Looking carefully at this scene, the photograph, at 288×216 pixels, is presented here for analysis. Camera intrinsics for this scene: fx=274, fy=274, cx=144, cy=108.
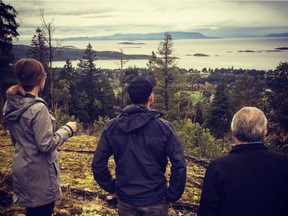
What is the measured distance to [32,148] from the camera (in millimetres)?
3014

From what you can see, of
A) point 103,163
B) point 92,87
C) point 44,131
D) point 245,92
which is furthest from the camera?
point 245,92

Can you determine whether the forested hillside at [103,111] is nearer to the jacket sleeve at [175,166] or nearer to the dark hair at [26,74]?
the jacket sleeve at [175,166]

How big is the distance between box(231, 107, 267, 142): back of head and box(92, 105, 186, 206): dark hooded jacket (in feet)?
2.27

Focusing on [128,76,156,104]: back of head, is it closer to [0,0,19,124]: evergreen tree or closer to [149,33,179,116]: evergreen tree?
[0,0,19,124]: evergreen tree

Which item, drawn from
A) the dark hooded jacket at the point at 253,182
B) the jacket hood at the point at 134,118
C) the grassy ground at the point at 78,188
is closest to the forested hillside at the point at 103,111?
the grassy ground at the point at 78,188

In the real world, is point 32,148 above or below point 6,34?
below

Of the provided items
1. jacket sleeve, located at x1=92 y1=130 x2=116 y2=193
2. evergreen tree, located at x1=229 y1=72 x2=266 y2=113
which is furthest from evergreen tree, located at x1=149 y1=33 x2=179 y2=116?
jacket sleeve, located at x1=92 y1=130 x2=116 y2=193

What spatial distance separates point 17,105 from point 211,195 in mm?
2294

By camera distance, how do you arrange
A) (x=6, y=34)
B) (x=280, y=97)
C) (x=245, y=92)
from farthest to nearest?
(x=245, y=92) → (x=6, y=34) → (x=280, y=97)

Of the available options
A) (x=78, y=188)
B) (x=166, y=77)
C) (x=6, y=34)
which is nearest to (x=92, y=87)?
(x=166, y=77)

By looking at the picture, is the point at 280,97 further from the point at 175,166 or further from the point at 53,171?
the point at 53,171

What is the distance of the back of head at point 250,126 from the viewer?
2.71 m

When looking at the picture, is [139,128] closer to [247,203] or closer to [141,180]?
[141,180]

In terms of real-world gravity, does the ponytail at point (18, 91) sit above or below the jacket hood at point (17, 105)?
above
